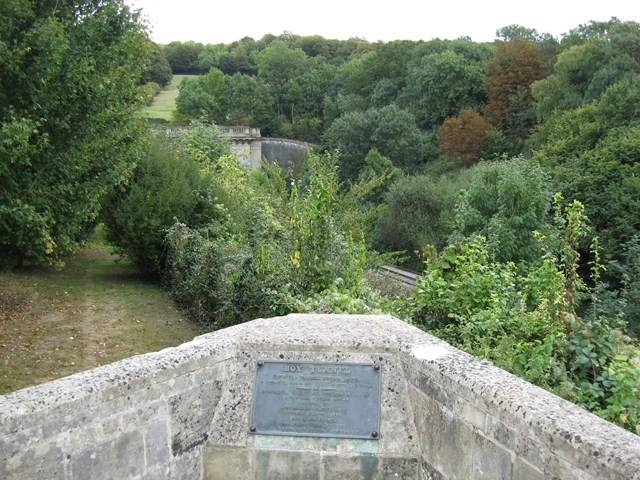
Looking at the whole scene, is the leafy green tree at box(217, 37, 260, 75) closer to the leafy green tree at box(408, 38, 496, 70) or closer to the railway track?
the leafy green tree at box(408, 38, 496, 70)

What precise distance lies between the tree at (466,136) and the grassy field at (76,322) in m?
30.7

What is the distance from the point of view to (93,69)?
940 cm

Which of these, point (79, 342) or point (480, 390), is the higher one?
point (480, 390)

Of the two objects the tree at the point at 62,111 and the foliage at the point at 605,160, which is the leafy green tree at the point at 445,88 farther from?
the tree at the point at 62,111

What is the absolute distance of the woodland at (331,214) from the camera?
205 inches

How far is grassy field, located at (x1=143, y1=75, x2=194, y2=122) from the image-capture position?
60588 mm

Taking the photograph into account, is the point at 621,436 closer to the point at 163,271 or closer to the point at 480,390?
the point at 480,390

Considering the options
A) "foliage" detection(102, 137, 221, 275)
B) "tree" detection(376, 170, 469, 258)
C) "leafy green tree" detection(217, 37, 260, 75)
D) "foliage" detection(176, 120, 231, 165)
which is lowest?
"tree" detection(376, 170, 469, 258)

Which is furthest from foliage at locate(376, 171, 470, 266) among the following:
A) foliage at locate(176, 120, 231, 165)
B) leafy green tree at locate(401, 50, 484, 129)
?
leafy green tree at locate(401, 50, 484, 129)

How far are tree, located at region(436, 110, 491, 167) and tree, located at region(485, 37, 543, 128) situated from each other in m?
2.53

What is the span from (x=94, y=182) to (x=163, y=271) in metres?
4.58

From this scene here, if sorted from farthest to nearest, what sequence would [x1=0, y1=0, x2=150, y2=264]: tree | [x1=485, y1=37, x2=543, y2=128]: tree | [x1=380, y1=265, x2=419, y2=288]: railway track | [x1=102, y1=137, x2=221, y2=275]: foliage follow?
[x1=485, y1=37, x2=543, y2=128]: tree, [x1=102, y1=137, x2=221, y2=275]: foliage, [x1=380, y1=265, x2=419, y2=288]: railway track, [x1=0, y1=0, x2=150, y2=264]: tree

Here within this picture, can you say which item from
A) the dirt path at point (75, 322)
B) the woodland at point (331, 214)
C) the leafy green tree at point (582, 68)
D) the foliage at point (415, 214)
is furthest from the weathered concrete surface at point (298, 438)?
the leafy green tree at point (582, 68)

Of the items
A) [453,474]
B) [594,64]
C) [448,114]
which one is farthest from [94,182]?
[448,114]
